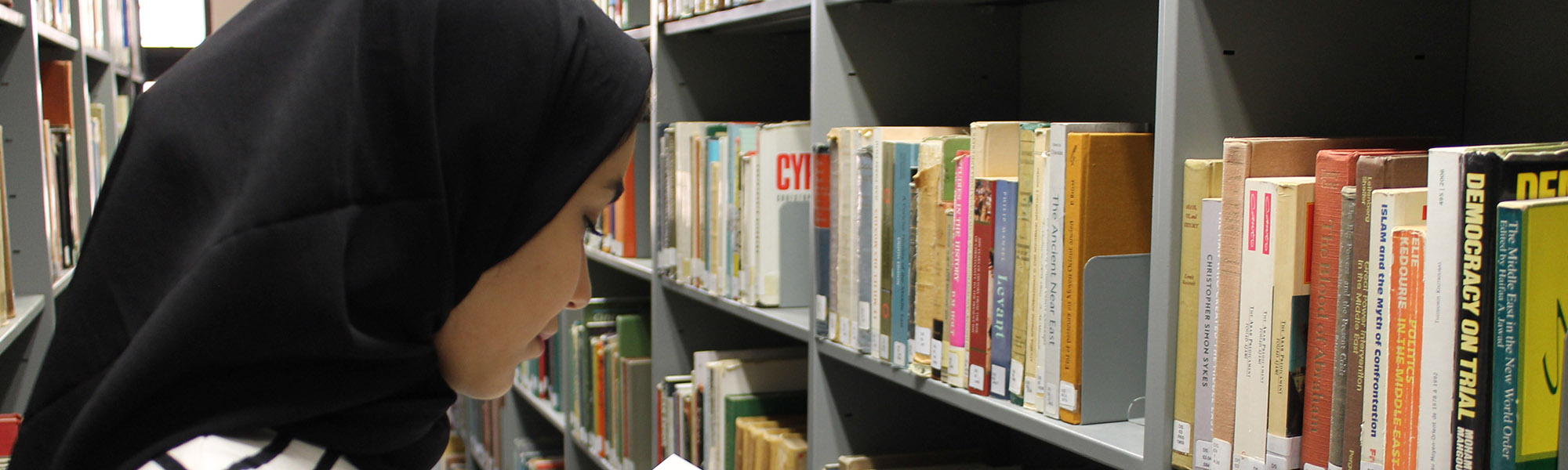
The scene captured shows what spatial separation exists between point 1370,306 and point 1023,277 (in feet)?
1.41

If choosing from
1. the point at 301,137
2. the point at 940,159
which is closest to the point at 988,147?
the point at 940,159

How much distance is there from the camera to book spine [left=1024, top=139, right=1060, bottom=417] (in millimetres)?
1234

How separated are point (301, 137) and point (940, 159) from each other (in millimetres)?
840

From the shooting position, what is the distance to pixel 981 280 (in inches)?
53.1

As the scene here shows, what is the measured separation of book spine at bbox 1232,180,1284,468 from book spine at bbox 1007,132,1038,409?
29 cm

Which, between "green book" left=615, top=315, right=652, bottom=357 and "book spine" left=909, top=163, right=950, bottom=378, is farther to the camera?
"green book" left=615, top=315, right=652, bottom=357

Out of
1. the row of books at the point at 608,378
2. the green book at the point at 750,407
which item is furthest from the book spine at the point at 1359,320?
the row of books at the point at 608,378

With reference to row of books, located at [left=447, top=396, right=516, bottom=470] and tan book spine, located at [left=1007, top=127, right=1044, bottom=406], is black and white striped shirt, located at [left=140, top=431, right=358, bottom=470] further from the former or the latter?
row of books, located at [left=447, top=396, right=516, bottom=470]

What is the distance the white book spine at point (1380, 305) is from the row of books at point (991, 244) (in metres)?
0.34

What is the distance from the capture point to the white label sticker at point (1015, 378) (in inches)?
51.4

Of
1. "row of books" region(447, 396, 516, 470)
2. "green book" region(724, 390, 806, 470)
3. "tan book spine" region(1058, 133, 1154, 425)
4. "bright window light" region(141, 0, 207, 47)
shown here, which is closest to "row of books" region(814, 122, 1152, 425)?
"tan book spine" region(1058, 133, 1154, 425)

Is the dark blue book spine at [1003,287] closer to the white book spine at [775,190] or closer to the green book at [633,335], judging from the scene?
the white book spine at [775,190]

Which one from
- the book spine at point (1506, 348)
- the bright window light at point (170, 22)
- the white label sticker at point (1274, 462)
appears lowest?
the white label sticker at point (1274, 462)

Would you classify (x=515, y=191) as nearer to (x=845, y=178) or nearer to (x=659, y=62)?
(x=845, y=178)
